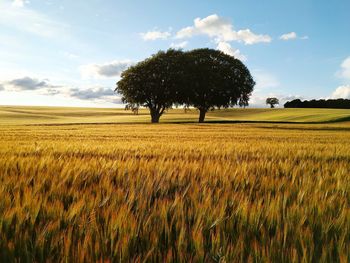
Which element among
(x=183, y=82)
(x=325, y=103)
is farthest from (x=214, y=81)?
(x=325, y=103)

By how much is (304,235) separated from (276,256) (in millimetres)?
332

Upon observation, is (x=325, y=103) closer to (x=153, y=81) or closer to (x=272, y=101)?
(x=272, y=101)

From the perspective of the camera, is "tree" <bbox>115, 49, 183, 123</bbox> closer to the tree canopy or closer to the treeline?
the tree canopy

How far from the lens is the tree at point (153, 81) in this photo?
60.8m

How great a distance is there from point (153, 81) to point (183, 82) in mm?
5450

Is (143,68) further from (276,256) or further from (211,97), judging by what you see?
(276,256)

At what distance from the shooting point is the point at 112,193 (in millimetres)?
2922

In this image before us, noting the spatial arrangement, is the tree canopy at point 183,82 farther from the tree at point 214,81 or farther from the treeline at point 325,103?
the treeline at point 325,103

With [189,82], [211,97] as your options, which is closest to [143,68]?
[189,82]

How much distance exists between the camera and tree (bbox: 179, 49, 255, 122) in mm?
60594

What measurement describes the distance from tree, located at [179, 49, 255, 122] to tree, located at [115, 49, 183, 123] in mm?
1873

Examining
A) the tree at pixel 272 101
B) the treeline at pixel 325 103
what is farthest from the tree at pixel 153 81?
the tree at pixel 272 101

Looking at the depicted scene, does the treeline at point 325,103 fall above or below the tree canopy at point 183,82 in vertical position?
below

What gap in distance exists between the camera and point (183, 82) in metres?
59.4
